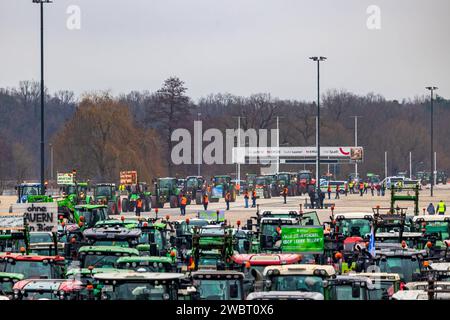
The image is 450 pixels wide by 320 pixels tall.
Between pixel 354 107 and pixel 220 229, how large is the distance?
12218cm

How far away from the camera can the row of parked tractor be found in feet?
56.7

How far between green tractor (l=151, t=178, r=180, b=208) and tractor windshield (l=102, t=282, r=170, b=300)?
52164 mm

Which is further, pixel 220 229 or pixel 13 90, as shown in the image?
pixel 13 90

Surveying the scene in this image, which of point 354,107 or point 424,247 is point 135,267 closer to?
point 424,247

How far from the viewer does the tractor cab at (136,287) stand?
16344mm

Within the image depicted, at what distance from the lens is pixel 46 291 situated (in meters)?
18.3

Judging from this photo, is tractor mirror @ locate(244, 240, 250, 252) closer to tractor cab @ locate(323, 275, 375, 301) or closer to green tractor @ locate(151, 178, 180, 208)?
tractor cab @ locate(323, 275, 375, 301)

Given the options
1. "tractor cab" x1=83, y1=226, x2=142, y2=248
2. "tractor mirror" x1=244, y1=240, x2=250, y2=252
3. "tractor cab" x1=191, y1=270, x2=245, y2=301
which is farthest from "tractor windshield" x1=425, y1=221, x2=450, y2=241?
"tractor cab" x1=191, y1=270, x2=245, y2=301

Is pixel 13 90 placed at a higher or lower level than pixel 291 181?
higher

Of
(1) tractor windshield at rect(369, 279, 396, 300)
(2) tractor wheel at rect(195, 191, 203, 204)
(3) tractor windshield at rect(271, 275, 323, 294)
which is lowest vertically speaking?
(1) tractor windshield at rect(369, 279, 396, 300)

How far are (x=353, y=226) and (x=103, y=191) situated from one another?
29.1 m
